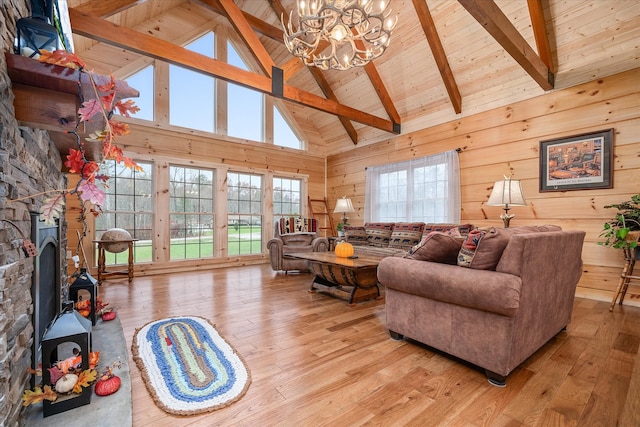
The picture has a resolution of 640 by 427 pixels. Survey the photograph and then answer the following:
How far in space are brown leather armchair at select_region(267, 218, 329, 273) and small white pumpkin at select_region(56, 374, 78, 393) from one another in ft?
10.0

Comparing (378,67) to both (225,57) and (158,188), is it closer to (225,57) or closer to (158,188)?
(225,57)

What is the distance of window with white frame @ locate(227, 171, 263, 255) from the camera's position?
5676 millimetres

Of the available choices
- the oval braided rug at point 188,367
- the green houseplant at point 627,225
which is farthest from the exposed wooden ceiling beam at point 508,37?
the oval braided rug at point 188,367

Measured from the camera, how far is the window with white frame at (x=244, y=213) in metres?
5.68

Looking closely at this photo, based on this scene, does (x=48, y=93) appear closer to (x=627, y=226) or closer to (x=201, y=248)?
(x=201, y=248)

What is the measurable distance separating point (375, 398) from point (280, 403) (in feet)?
1.63

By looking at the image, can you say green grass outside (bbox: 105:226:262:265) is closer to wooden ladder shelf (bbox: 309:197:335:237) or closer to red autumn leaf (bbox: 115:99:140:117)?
wooden ladder shelf (bbox: 309:197:335:237)

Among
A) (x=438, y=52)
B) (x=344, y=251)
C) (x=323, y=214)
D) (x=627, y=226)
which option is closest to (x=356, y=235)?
(x=344, y=251)

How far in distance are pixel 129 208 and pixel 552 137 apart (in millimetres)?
6243

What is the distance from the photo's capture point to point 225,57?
556cm

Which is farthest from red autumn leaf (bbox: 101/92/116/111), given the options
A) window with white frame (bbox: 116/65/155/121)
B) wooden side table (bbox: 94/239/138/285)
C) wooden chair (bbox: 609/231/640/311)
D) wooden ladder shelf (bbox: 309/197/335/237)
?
wooden ladder shelf (bbox: 309/197/335/237)

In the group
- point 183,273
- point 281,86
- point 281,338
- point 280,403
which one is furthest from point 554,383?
point 183,273

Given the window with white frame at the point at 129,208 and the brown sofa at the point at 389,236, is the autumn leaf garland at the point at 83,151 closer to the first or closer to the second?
the brown sofa at the point at 389,236

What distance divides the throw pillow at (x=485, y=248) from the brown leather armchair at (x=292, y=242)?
2.98m
